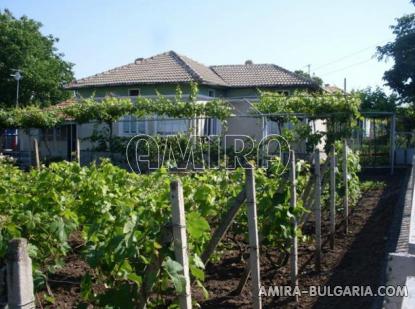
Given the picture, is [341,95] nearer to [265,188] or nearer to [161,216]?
[265,188]

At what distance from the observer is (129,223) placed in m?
2.81

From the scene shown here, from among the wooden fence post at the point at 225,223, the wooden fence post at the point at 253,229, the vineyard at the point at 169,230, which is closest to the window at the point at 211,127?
the vineyard at the point at 169,230

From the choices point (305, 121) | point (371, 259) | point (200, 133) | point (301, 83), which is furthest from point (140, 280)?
point (301, 83)

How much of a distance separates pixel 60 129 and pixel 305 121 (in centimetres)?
1450

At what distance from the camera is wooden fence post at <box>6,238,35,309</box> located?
177 centimetres

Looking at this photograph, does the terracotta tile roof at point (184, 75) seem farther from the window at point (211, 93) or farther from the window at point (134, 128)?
the window at point (134, 128)

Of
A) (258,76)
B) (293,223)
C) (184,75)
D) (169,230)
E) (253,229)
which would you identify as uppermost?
(258,76)

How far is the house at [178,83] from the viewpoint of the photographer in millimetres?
23297

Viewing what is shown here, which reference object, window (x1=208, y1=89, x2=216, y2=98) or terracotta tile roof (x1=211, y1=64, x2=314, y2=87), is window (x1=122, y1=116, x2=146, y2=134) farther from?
terracotta tile roof (x1=211, y1=64, x2=314, y2=87)

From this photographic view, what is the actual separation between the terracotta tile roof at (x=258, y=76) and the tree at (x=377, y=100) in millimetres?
4256

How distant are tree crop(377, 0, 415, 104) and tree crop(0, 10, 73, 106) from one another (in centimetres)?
2562

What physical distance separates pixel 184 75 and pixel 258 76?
17.5 ft

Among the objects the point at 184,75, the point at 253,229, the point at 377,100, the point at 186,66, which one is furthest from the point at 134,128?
the point at 253,229

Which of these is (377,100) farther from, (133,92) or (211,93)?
(133,92)
